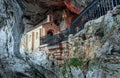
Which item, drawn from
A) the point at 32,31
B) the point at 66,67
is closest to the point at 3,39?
the point at 66,67

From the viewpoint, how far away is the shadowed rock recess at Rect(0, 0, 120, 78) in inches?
155

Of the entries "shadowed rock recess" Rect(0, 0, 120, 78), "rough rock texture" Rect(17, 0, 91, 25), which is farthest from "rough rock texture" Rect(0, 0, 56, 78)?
"rough rock texture" Rect(17, 0, 91, 25)

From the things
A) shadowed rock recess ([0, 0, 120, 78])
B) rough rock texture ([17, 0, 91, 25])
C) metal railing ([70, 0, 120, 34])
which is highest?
rough rock texture ([17, 0, 91, 25])

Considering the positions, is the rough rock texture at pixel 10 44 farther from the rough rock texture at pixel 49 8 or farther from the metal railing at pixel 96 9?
the rough rock texture at pixel 49 8

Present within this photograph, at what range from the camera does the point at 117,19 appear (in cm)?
399

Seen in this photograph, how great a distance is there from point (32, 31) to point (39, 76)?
Result: 10400 mm

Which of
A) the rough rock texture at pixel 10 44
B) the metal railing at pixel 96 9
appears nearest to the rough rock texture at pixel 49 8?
the rough rock texture at pixel 10 44

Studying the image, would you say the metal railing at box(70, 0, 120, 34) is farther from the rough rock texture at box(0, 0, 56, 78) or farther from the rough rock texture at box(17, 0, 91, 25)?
the rough rock texture at box(17, 0, 91, 25)

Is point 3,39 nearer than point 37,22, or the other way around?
point 3,39

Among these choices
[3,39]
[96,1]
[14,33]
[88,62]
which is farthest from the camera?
[14,33]

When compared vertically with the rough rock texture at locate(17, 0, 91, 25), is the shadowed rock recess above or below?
below

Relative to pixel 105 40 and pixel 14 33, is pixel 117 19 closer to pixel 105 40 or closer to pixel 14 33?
pixel 105 40

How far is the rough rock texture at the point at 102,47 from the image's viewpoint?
3830mm

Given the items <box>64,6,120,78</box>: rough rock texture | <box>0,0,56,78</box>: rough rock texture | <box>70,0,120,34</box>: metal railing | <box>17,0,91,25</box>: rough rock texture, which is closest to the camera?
<box>64,6,120,78</box>: rough rock texture
